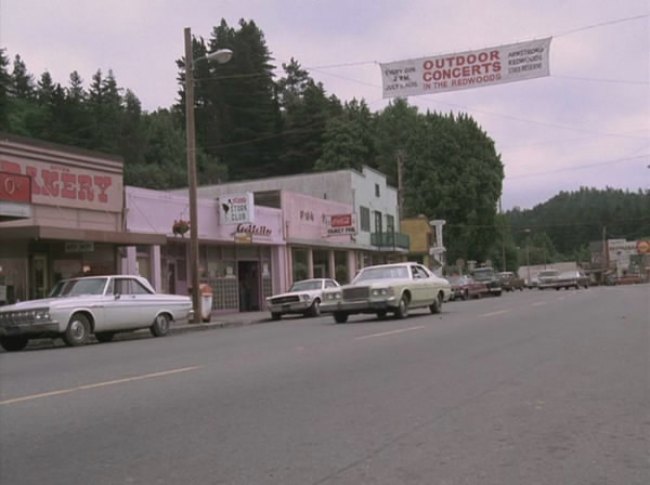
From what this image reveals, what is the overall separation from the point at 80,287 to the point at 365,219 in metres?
30.6

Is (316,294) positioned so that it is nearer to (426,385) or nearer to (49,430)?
(426,385)

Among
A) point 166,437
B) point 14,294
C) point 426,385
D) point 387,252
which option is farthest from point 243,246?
point 166,437

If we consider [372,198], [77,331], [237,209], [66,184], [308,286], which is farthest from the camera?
[372,198]

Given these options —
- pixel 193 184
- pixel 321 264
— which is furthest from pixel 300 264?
pixel 193 184

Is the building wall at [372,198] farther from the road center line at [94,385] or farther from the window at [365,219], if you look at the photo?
the road center line at [94,385]

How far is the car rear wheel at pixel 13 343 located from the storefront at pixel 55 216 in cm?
332

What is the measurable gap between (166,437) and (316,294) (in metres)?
21.4

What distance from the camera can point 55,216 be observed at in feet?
73.4

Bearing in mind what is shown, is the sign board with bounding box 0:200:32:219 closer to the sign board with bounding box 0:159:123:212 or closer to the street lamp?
the sign board with bounding box 0:159:123:212

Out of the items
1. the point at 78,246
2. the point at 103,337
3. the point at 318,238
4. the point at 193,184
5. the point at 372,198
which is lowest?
the point at 103,337

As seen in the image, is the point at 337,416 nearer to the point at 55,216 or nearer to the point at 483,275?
the point at 55,216

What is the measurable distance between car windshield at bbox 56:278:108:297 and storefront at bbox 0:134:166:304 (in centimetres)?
221

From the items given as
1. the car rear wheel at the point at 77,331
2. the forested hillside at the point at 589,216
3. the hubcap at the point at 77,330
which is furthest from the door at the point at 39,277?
the forested hillside at the point at 589,216

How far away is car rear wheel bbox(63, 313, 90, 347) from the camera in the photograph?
16531 millimetres
